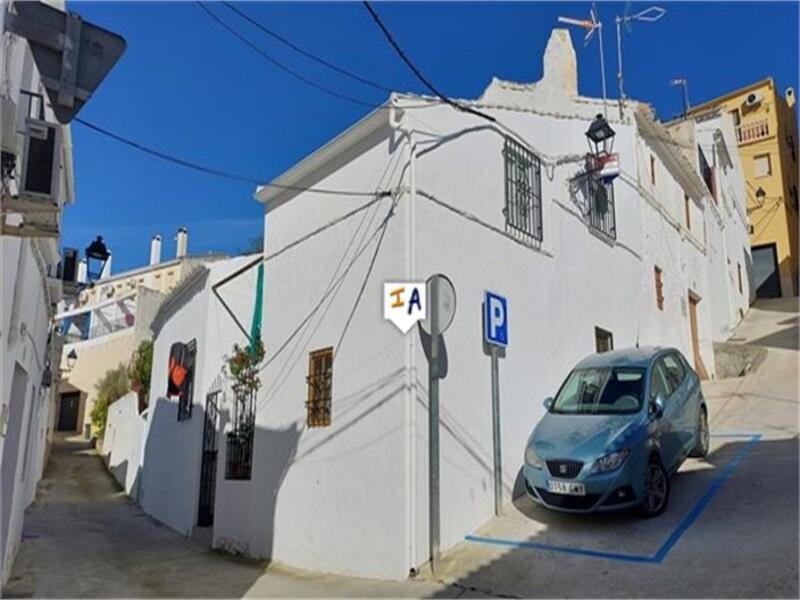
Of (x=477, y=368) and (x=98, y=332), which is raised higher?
(x=98, y=332)

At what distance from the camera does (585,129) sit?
43.4 ft

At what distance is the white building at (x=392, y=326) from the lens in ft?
25.8

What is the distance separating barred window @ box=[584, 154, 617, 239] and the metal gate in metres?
8.34

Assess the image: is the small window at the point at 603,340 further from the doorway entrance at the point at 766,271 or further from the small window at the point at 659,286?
the doorway entrance at the point at 766,271

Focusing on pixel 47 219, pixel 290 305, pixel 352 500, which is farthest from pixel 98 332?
pixel 47 219

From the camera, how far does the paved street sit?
5973 mm

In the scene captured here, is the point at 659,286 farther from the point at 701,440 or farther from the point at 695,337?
the point at 701,440

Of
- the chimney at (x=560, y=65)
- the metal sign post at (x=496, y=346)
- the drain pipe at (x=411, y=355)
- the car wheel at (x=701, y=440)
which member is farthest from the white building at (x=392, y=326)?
the car wheel at (x=701, y=440)

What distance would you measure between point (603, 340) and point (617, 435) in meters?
5.34

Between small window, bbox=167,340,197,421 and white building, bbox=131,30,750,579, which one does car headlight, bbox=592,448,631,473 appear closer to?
white building, bbox=131,30,750,579

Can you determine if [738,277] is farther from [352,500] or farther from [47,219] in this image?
[47,219]

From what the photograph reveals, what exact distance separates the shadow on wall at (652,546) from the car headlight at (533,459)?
78cm

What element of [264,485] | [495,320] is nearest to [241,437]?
[264,485]

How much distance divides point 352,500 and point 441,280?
304 cm
